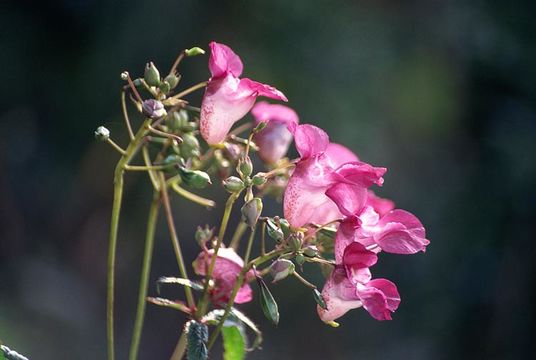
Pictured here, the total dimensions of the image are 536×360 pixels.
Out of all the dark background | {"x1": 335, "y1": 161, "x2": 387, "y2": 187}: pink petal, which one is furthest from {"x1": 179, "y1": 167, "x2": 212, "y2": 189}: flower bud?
the dark background

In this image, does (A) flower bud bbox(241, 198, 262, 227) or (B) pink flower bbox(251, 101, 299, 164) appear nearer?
(A) flower bud bbox(241, 198, 262, 227)

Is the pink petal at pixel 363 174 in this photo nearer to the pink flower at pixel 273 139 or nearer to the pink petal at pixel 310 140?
the pink petal at pixel 310 140

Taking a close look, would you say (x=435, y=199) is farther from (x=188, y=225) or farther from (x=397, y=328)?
(x=188, y=225)

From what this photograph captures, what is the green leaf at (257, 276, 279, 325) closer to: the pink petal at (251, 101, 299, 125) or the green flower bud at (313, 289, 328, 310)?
the green flower bud at (313, 289, 328, 310)

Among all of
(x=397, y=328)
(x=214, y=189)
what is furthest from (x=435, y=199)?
(x=214, y=189)

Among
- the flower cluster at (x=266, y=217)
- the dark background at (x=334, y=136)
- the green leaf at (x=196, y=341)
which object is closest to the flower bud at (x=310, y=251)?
the flower cluster at (x=266, y=217)

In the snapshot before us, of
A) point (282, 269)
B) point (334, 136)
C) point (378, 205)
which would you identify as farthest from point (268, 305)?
point (334, 136)

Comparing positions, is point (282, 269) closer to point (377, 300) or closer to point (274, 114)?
point (377, 300)
